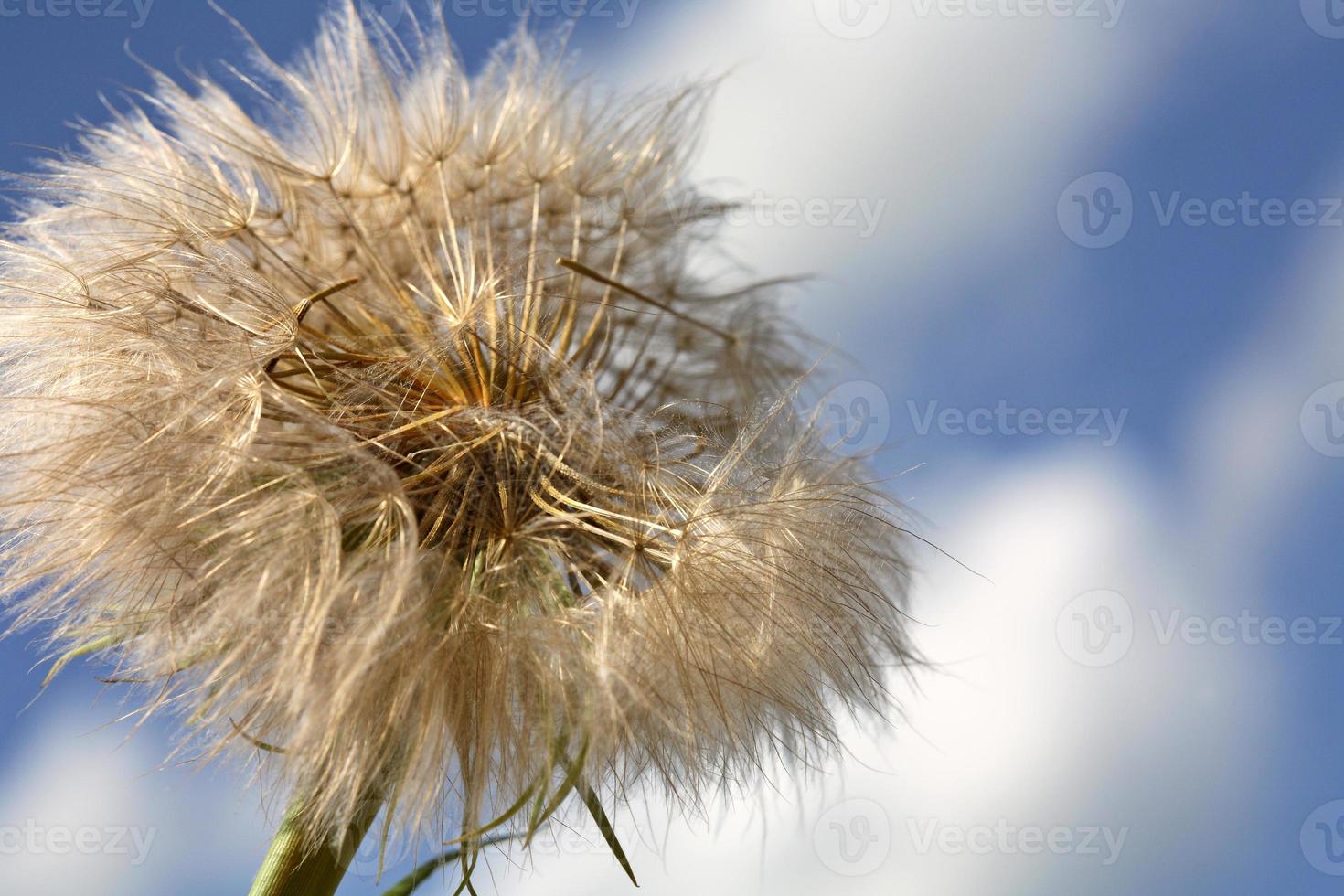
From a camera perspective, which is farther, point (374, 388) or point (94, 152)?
point (94, 152)

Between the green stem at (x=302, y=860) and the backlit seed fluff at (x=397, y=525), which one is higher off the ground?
the backlit seed fluff at (x=397, y=525)

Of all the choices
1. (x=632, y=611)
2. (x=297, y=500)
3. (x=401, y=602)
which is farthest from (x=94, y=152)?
(x=632, y=611)

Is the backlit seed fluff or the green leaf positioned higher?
the backlit seed fluff

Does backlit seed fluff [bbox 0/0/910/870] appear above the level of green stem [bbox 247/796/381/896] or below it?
above

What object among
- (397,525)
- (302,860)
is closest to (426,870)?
(302,860)

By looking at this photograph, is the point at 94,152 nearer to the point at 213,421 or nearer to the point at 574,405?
the point at 213,421
